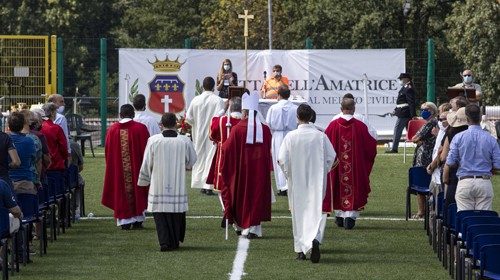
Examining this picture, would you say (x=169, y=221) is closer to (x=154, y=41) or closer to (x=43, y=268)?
(x=43, y=268)

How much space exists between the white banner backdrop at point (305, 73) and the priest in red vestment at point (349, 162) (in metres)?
14.3

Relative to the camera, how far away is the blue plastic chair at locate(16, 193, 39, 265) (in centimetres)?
1736

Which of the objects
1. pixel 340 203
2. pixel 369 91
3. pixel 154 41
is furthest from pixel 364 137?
pixel 154 41

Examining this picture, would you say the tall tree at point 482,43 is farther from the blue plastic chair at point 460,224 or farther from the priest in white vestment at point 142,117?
the blue plastic chair at point 460,224

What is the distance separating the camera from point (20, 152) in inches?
706

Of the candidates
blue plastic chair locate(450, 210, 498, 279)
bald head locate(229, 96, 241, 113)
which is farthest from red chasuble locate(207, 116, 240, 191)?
blue plastic chair locate(450, 210, 498, 279)

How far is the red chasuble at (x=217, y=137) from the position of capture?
72.6ft

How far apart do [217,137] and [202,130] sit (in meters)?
3.28

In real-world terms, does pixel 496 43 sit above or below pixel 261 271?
above

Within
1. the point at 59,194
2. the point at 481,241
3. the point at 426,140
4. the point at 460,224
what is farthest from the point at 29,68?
the point at 481,241

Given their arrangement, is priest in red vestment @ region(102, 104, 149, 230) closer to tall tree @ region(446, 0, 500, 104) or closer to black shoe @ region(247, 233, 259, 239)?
black shoe @ region(247, 233, 259, 239)

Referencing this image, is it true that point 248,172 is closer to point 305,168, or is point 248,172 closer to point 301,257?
point 305,168

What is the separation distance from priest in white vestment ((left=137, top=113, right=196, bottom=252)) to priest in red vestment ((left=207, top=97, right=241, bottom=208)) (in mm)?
2435

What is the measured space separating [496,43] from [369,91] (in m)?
12.1
